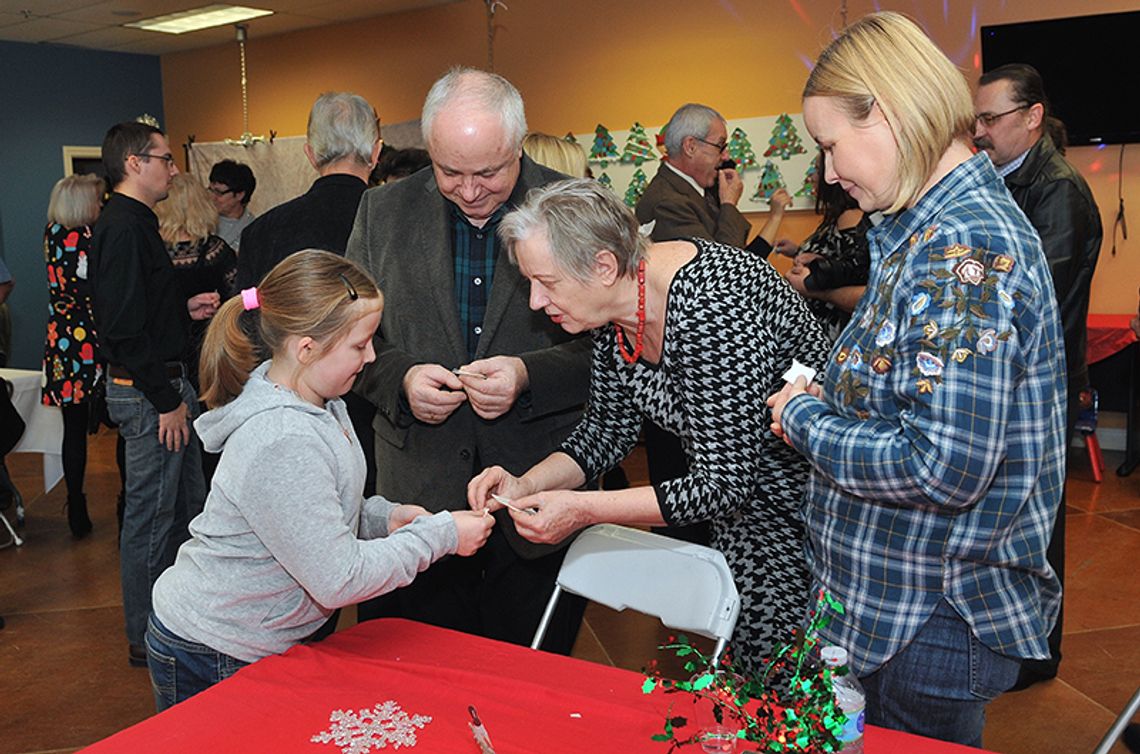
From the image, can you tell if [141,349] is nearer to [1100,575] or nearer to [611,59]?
[1100,575]

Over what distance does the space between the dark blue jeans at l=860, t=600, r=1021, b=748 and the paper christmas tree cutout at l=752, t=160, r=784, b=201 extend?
6.03m

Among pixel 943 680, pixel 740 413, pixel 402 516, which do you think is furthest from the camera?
pixel 402 516

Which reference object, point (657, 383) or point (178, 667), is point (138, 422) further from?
point (657, 383)

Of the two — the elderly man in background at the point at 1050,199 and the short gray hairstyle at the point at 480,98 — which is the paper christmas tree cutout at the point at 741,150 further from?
the short gray hairstyle at the point at 480,98

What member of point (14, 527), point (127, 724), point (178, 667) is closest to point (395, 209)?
point (178, 667)

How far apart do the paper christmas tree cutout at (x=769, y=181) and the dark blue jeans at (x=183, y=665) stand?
603 cm

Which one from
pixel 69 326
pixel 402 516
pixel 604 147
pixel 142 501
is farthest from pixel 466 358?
pixel 604 147

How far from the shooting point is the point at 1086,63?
6074 mm

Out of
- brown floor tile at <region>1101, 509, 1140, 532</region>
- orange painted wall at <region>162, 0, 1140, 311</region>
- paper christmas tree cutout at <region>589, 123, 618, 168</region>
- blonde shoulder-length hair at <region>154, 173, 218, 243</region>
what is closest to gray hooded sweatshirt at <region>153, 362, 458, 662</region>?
blonde shoulder-length hair at <region>154, 173, 218, 243</region>

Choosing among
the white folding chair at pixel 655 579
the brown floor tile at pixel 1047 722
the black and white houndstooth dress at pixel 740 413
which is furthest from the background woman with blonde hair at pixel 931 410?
the brown floor tile at pixel 1047 722

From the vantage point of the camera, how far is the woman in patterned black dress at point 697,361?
1.88 meters

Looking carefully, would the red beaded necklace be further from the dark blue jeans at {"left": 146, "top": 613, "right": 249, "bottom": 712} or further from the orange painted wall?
the orange painted wall

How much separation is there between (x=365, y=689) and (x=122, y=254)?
2.46 meters

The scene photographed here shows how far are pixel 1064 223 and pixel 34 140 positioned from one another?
987 cm
